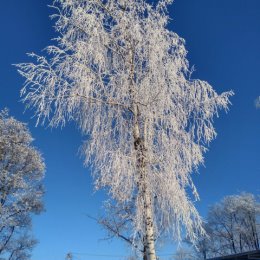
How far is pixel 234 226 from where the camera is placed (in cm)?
4175

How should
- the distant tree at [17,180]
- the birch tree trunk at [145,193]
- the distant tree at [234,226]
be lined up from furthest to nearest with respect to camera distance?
the distant tree at [234,226] → the distant tree at [17,180] → the birch tree trunk at [145,193]

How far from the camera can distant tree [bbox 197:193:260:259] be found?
4088 cm

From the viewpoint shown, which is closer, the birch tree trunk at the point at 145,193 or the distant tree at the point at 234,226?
the birch tree trunk at the point at 145,193

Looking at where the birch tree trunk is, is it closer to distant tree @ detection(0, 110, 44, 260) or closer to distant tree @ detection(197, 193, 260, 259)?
distant tree @ detection(0, 110, 44, 260)

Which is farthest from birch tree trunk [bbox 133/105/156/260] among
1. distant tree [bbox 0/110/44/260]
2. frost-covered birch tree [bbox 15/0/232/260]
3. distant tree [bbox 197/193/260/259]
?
distant tree [bbox 197/193/260/259]

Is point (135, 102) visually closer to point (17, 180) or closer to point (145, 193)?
point (145, 193)

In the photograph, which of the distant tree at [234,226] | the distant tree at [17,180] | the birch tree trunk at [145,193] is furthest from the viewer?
the distant tree at [234,226]

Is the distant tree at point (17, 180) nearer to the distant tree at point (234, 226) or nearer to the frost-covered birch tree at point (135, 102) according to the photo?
the frost-covered birch tree at point (135, 102)

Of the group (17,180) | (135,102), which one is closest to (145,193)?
(135,102)

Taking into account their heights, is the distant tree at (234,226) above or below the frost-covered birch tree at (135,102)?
above

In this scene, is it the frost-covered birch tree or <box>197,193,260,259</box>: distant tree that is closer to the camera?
the frost-covered birch tree

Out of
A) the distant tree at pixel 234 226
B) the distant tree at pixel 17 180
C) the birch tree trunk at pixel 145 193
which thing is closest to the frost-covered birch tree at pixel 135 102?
the birch tree trunk at pixel 145 193

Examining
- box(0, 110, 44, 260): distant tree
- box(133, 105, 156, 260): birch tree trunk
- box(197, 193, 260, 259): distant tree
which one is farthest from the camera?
box(197, 193, 260, 259): distant tree

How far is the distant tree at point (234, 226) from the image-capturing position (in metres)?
40.9
